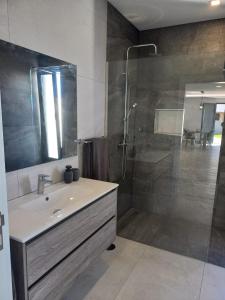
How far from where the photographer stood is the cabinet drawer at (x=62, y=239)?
1.19m

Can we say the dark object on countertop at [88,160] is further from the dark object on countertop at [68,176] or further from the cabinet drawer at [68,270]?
the cabinet drawer at [68,270]

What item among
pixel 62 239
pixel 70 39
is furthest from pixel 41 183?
pixel 70 39

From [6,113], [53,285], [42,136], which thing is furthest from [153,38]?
[53,285]

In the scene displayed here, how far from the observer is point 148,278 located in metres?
1.97

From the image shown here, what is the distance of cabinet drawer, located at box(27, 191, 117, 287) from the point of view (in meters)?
1.19

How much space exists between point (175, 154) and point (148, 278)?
4.98 feet

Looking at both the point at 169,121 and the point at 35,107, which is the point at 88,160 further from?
the point at 169,121

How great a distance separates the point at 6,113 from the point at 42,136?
1.20ft

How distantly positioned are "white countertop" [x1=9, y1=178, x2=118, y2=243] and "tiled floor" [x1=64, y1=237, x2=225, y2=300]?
80cm

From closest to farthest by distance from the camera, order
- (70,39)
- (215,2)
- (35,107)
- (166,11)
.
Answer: (35,107) → (70,39) → (215,2) → (166,11)

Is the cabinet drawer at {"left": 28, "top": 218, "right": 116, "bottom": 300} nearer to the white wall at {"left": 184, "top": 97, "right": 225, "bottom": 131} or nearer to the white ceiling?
the white wall at {"left": 184, "top": 97, "right": 225, "bottom": 131}

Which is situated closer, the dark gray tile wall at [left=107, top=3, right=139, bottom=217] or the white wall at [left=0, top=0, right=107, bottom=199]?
the white wall at [left=0, top=0, right=107, bottom=199]

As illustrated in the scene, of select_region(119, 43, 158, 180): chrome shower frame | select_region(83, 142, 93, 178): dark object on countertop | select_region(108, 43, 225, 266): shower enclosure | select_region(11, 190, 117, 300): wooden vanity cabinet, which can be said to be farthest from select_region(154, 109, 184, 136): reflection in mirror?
select_region(11, 190, 117, 300): wooden vanity cabinet

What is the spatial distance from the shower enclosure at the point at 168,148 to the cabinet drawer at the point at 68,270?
93 cm
